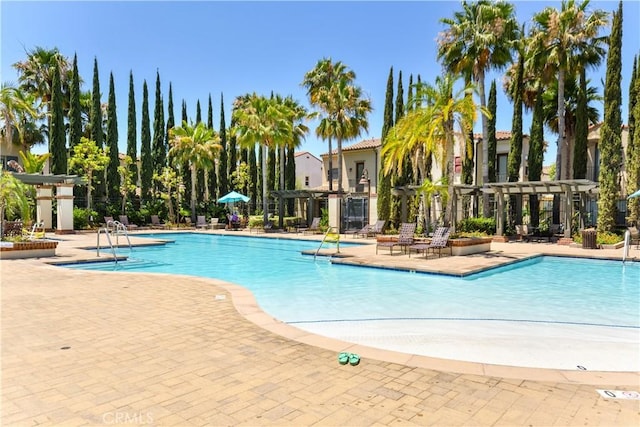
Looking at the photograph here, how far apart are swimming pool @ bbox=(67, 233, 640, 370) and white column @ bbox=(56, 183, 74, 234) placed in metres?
12.9

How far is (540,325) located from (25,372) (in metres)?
7.30

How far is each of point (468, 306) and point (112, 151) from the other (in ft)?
111

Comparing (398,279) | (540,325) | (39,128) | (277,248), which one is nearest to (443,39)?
(277,248)

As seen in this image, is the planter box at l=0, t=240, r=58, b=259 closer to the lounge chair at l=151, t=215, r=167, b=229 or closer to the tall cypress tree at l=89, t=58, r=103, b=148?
the lounge chair at l=151, t=215, r=167, b=229

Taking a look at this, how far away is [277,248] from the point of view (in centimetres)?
2094

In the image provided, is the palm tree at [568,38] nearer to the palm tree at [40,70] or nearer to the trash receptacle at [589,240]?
the trash receptacle at [589,240]

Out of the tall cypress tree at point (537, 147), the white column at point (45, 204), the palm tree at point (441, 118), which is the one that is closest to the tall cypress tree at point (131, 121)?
the white column at point (45, 204)

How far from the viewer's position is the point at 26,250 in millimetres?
13875

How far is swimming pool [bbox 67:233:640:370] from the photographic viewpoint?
6.20 metres

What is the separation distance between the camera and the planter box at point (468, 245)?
1577 centimetres

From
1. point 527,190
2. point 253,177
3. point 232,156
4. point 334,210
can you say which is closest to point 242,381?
point 527,190

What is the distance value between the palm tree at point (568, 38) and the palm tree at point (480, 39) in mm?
1685

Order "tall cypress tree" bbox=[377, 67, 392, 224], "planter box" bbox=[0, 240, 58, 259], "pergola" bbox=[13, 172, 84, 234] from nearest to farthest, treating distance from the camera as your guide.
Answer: "planter box" bbox=[0, 240, 58, 259] → "pergola" bbox=[13, 172, 84, 234] → "tall cypress tree" bbox=[377, 67, 392, 224]

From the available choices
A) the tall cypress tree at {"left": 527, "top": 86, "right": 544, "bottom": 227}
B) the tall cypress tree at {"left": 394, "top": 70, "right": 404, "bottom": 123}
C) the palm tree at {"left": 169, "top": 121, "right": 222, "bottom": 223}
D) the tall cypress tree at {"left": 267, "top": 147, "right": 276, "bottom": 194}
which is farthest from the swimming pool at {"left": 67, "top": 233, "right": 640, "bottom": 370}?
the tall cypress tree at {"left": 267, "top": 147, "right": 276, "bottom": 194}
